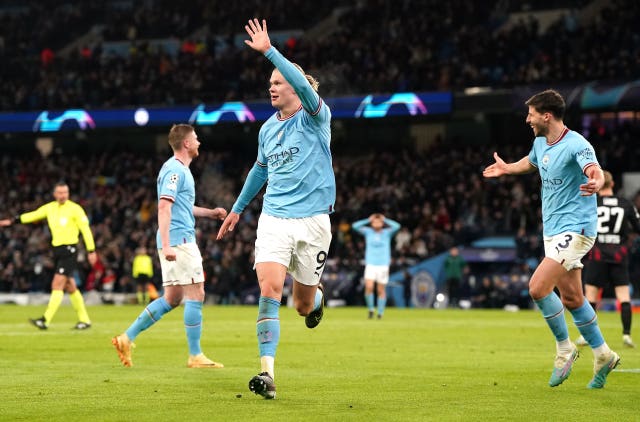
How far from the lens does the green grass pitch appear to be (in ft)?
27.2

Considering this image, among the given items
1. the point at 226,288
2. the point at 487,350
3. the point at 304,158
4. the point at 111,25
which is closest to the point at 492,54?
the point at 226,288

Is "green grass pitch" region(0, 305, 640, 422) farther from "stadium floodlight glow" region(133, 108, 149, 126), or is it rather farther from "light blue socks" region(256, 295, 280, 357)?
"stadium floodlight glow" region(133, 108, 149, 126)

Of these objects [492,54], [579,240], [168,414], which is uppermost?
[492,54]

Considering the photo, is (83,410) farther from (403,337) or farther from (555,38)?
(555,38)

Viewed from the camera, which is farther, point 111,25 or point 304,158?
point 111,25

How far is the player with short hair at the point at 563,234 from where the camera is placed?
32.7 ft

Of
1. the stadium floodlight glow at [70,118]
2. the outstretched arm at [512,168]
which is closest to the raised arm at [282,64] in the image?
the outstretched arm at [512,168]

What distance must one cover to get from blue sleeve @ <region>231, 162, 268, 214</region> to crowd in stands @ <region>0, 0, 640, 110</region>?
27.0m

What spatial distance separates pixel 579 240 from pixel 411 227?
28693 millimetres

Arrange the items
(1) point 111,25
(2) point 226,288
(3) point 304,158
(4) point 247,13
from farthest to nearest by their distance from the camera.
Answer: (1) point 111,25 < (4) point 247,13 < (2) point 226,288 < (3) point 304,158

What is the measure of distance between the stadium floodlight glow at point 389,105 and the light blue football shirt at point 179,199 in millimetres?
26625

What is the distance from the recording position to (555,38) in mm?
38188

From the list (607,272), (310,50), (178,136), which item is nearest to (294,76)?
A: (178,136)

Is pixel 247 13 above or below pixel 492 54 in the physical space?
above
